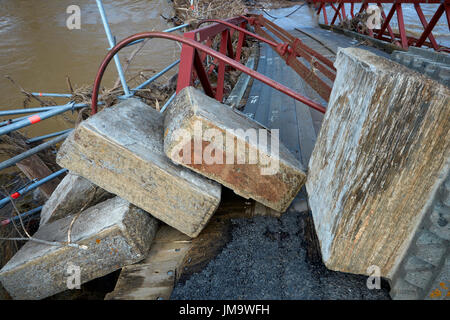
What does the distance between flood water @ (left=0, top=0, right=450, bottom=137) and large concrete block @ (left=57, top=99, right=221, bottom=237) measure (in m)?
6.27

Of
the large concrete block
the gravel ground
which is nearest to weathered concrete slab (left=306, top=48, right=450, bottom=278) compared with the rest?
the gravel ground

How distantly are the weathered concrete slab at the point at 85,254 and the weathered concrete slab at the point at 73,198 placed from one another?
0.30 metres

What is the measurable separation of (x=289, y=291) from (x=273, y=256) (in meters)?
0.19

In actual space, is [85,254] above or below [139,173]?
A: below

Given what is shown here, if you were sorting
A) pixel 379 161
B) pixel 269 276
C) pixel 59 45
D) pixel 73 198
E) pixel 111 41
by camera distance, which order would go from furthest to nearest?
pixel 59 45 → pixel 111 41 → pixel 73 198 → pixel 269 276 → pixel 379 161

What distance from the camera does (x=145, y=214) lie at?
1.46 metres

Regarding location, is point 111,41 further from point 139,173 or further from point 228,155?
point 228,155

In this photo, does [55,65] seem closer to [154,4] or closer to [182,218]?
[154,4]

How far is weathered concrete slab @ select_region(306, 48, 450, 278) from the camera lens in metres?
0.80

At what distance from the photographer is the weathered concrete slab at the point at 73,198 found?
1732mm

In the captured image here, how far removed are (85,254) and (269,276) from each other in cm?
96

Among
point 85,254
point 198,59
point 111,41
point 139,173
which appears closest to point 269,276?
point 139,173

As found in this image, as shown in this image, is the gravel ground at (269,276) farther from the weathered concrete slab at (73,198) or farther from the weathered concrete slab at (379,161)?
the weathered concrete slab at (73,198)

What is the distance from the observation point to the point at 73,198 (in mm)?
1750
